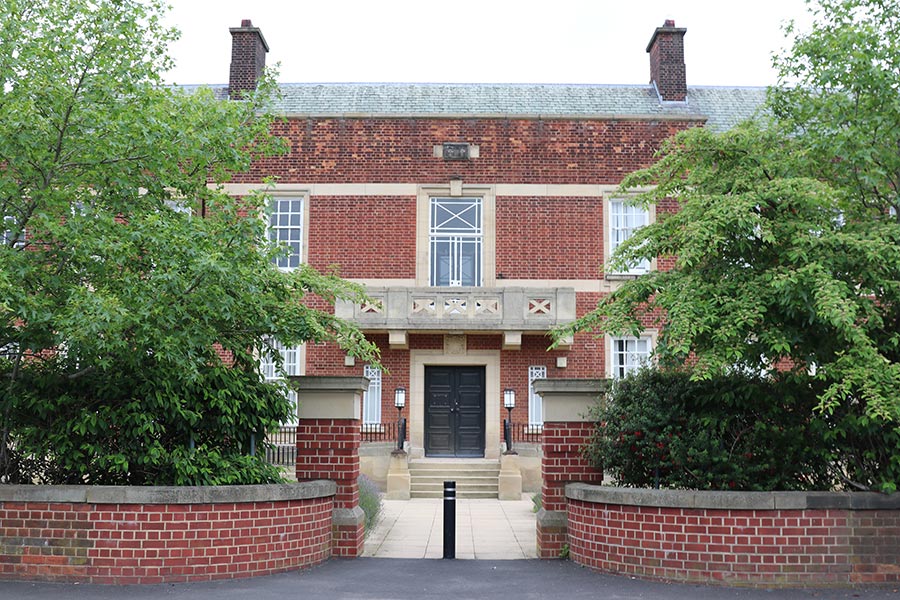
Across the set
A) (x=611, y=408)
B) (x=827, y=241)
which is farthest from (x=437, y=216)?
(x=827, y=241)

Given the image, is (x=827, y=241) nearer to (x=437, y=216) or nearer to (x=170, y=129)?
A: (x=170, y=129)

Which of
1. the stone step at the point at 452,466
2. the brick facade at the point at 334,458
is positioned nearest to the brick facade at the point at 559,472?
the brick facade at the point at 334,458

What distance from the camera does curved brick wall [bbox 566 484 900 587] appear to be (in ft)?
26.7

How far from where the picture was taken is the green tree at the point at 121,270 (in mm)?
7934

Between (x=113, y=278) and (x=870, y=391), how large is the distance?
7101mm

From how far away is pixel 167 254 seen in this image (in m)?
7.93

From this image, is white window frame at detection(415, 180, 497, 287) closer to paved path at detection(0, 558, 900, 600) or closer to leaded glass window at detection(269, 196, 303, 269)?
leaded glass window at detection(269, 196, 303, 269)

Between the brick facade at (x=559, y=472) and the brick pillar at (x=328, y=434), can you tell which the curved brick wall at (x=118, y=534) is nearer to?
the brick pillar at (x=328, y=434)

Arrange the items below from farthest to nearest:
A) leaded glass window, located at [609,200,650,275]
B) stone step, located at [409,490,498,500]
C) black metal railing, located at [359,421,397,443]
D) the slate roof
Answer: the slate roof, leaded glass window, located at [609,200,650,275], black metal railing, located at [359,421,397,443], stone step, located at [409,490,498,500]

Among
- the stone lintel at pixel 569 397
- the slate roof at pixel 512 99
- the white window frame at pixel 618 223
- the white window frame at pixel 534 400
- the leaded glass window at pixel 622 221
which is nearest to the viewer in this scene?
the stone lintel at pixel 569 397

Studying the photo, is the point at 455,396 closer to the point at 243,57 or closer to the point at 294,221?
the point at 294,221

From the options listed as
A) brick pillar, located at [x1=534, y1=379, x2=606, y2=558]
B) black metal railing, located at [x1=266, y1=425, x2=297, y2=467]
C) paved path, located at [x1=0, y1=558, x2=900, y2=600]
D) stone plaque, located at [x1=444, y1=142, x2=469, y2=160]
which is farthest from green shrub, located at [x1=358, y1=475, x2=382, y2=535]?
stone plaque, located at [x1=444, y1=142, x2=469, y2=160]

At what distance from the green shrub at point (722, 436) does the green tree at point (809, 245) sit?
0.81 ft

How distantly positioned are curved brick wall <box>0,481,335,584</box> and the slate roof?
46.9 feet
